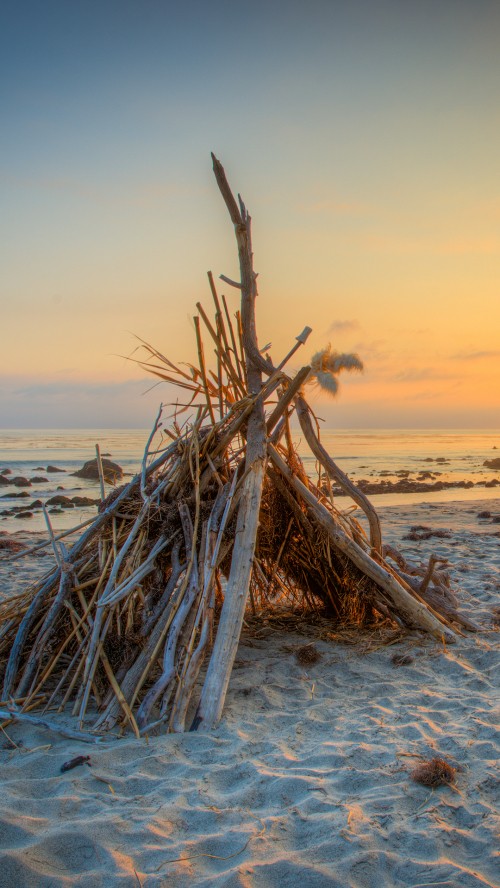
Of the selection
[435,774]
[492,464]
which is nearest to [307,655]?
[435,774]

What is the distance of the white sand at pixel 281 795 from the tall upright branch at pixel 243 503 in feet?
0.72

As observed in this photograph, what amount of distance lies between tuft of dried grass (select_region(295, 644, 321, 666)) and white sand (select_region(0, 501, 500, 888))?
0.18 meters

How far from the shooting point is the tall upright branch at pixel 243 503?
3580mm

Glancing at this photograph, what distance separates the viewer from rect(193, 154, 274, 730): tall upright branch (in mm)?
3580

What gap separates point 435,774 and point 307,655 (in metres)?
1.70

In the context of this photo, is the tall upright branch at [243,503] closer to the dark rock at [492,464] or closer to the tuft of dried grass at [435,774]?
the tuft of dried grass at [435,774]

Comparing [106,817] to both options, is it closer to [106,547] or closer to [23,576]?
[106,547]

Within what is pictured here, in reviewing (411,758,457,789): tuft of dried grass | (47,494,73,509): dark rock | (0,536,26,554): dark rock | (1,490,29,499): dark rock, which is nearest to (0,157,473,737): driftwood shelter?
(411,758,457,789): tuft of dried grass

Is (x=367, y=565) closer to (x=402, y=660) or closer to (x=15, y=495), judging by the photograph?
(x=402, y=660)

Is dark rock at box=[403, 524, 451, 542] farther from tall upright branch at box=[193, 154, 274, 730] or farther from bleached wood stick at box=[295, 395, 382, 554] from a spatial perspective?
tall upright branch at box=[193, 154, 274, 730]

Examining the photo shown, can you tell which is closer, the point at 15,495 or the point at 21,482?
the point at 15,495

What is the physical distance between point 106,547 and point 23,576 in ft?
12.0

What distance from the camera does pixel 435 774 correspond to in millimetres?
2879

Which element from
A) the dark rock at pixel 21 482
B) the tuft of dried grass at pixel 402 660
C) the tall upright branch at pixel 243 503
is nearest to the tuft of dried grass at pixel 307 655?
the tuft of dried grass at pixel 402 660
